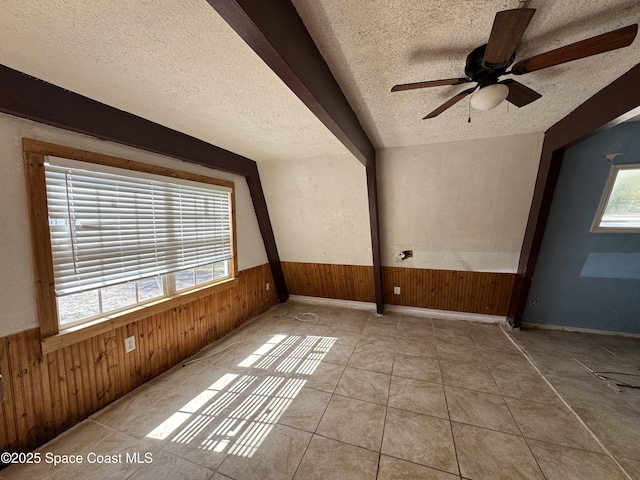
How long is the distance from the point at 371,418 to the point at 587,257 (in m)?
3.19

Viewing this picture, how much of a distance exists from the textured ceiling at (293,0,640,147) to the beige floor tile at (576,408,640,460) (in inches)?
94.4

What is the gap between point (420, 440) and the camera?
1576 mm

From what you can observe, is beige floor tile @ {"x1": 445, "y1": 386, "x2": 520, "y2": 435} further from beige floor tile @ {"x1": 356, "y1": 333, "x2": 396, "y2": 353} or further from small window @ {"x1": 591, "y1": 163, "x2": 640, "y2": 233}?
small window @ {"x1": 591, "y1": 163, "x2": 640, "y2": 233}

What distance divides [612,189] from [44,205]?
5.01 meters

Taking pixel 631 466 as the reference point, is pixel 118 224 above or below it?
above

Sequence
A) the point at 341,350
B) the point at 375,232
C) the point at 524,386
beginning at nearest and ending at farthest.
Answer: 1. the point at 524,386
2. the point at 341,350
3. the point at 375,232

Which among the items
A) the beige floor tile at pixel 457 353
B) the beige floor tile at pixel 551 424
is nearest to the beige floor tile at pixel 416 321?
the beige floor tile at pixel 457 353

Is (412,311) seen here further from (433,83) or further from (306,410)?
(433,83)

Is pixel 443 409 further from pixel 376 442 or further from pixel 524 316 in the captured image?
pixel 524 316

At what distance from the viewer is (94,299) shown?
1848mm

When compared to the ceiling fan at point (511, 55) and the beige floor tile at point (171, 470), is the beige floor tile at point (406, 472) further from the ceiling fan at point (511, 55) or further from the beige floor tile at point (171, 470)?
the ceiling fan at point (511, 55)

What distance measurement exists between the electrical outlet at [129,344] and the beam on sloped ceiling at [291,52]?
2355mm

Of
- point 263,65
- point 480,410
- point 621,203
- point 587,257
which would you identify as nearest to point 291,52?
point 263,65

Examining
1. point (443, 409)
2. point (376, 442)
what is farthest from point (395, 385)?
point (376, 442)
